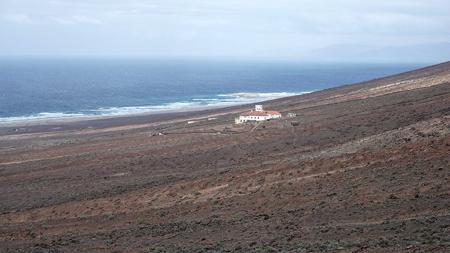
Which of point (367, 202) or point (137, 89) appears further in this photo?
point (137, 89)

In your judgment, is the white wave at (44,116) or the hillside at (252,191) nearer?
the hillside at (252,191)

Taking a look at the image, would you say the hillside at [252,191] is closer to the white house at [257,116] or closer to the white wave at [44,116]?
the white house at [257,116]

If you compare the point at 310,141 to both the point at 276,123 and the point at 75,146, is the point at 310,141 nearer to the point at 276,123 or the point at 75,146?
the point at 276,123

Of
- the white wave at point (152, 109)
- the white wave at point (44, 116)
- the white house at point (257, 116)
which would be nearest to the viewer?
the white house at point (257, 116)

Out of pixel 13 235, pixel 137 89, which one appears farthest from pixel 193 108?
pixel 13 235

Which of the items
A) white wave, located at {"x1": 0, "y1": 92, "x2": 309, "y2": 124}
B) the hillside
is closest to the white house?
the hillside

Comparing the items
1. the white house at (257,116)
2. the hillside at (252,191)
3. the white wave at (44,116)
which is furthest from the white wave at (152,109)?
the hillside at (252,191)

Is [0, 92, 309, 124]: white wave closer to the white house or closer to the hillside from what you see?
the white house

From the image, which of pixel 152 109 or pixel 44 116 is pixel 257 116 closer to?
pixel 44 116
